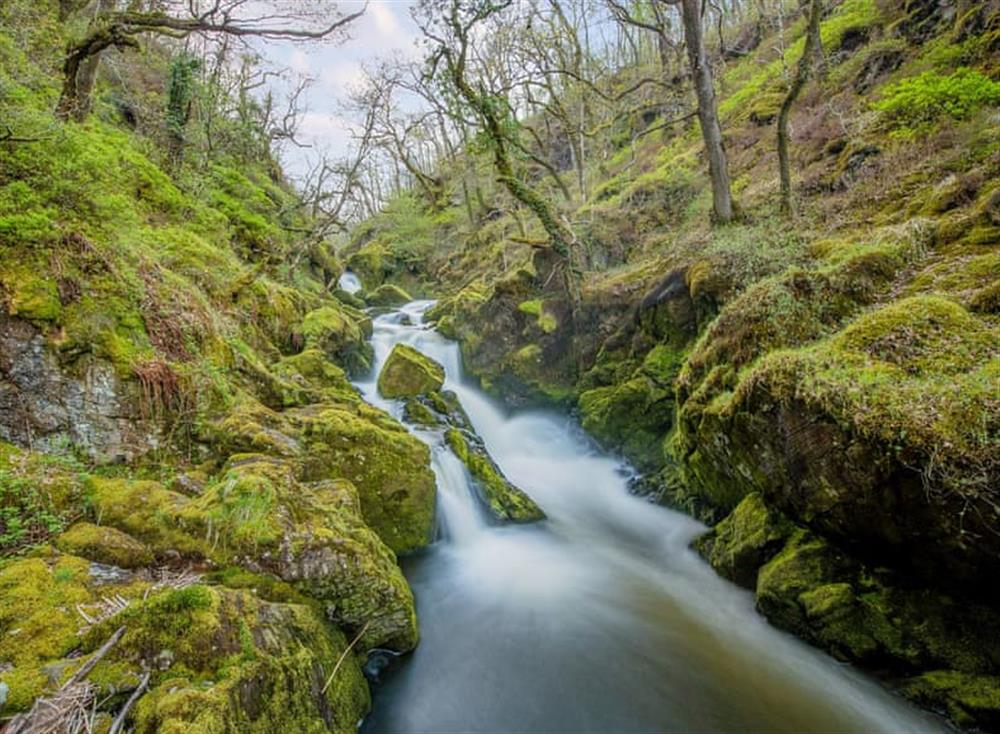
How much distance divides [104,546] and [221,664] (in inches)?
56.2

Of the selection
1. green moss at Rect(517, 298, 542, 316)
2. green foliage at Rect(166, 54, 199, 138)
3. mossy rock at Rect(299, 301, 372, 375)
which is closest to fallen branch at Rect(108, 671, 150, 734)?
mossy rock at Rect(299, 301, 372, 375)

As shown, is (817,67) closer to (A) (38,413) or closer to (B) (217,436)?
(B) (217,436)

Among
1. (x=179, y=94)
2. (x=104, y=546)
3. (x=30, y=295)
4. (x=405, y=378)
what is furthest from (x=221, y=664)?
(x=179, y=94)

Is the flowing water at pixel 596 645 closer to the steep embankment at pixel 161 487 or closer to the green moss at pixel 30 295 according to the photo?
the steep embankment at pixel 161 487

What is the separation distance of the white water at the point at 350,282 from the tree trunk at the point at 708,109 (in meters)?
19.1

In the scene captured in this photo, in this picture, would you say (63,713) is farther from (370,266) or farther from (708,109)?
(370,266)

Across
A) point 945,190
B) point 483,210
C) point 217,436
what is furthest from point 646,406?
point 483,210

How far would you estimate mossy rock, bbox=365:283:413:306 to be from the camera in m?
23.6

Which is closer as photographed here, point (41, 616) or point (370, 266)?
point (41, 616)

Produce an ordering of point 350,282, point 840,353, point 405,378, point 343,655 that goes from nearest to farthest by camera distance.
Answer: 1. point 343,655
2. point 840,353
3. point 405,378
4. point 350,282

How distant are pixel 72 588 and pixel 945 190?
33.9 ft

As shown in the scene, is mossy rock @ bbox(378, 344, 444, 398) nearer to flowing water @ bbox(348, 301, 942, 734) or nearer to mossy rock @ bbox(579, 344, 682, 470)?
flowing water @ bbox(348, 301, 942, 734)

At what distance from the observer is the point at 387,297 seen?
24.0 meters

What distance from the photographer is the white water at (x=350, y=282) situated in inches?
985
